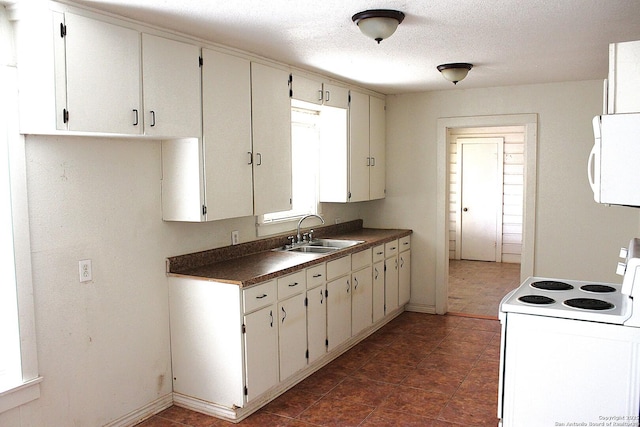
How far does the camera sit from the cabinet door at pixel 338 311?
14.0 ft

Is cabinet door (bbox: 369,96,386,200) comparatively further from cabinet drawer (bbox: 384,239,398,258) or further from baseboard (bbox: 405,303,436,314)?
baseboard (bbox: 405,303,436,314)

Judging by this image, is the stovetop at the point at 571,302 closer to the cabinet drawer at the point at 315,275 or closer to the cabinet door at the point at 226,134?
the cabinet drawer at the point at 315,275

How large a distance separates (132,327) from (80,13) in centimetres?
178

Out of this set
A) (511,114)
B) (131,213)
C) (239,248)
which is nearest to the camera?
(131,213)

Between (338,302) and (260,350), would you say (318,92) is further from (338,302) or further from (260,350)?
(260,350)

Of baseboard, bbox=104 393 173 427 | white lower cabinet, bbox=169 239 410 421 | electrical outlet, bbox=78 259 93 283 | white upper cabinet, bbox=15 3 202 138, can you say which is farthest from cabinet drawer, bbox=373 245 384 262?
electrical outlet, bbox=78 259 93 283

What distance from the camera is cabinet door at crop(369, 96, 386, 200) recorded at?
5.56 meters

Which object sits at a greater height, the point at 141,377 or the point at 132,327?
the point at 132,327

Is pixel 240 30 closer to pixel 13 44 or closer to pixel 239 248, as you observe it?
pixel 13 44

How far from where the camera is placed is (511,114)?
529 cm

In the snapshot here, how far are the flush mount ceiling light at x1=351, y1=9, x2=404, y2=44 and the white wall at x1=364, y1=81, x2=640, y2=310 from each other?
9.38 ft

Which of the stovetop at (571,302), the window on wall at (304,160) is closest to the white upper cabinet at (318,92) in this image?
the window on wall at (304,160)

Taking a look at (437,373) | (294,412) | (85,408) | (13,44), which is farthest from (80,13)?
(437,373)

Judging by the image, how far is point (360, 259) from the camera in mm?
4723
